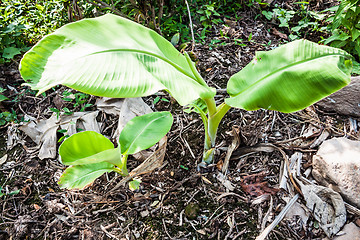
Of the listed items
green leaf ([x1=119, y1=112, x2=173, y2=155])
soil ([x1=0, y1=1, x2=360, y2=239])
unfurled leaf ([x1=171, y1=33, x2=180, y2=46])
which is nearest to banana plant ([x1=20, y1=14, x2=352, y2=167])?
green leaf ([x1=119, y1=112, x2=173, y2=155])

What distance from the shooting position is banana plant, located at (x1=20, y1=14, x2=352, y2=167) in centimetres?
90

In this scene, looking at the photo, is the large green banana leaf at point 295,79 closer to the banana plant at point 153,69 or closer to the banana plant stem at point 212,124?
the banana plant at point 153,69

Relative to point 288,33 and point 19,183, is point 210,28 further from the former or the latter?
point 19,183

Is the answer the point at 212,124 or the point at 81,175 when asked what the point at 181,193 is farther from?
the point at 81,175

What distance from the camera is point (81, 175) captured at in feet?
4.20

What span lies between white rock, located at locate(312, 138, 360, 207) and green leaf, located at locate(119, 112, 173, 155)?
82 cm

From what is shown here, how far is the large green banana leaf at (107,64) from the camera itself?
880 millimetres

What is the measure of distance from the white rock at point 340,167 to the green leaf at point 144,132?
2.69 feet

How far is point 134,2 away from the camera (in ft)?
6.31

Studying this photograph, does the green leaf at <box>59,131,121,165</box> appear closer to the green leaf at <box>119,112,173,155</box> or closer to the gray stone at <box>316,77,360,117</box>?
the green leaf at <box>119,112,173,155</box>

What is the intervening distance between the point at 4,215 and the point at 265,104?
58.3 inches

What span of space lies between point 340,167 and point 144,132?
3.23 ft

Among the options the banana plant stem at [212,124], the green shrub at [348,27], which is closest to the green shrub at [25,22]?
the banana plant stem at [212,124]

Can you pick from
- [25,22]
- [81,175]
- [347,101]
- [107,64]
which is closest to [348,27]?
[347,101]
